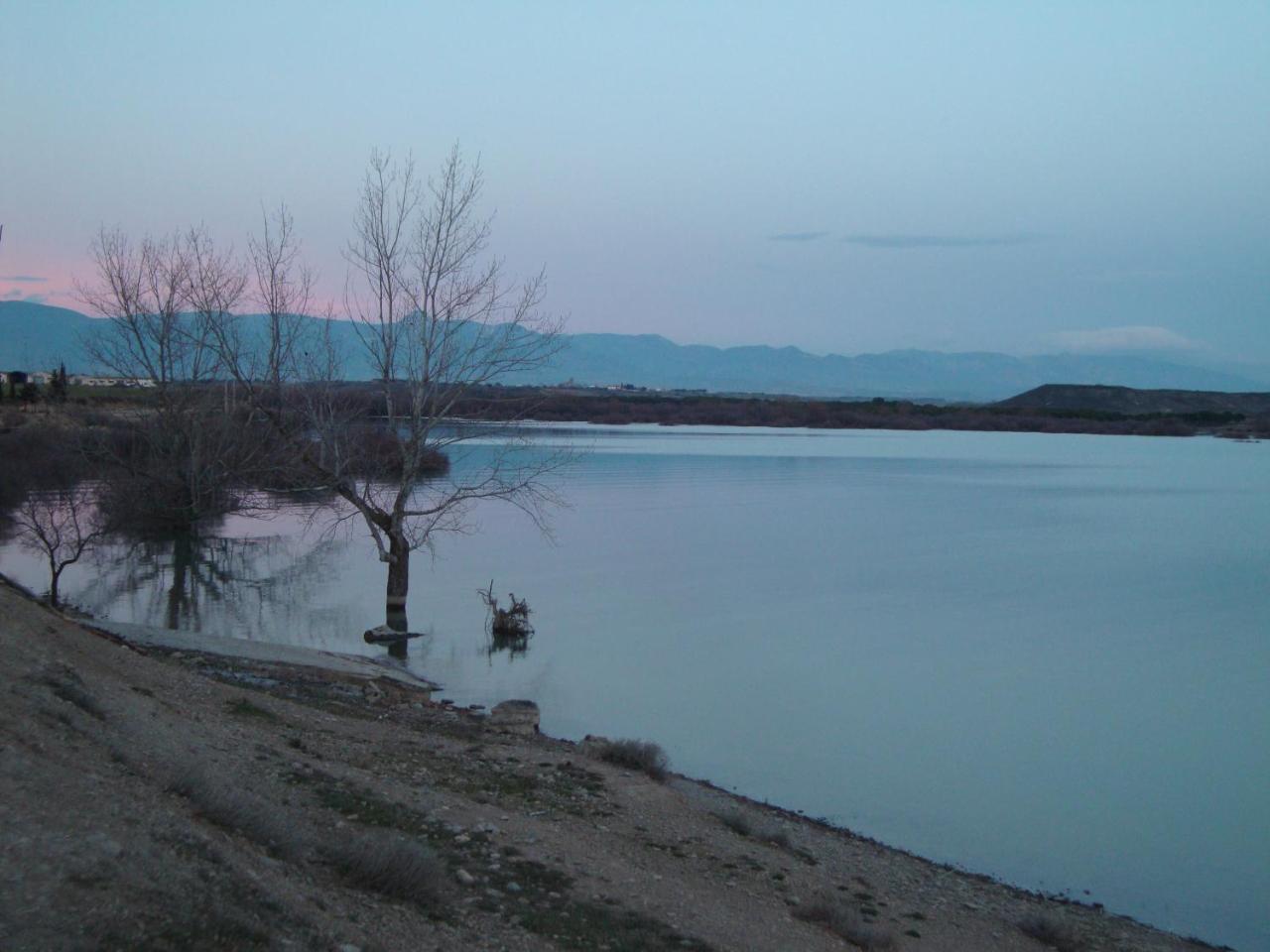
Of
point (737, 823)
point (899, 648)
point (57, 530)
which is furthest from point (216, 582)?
point (737, 823)

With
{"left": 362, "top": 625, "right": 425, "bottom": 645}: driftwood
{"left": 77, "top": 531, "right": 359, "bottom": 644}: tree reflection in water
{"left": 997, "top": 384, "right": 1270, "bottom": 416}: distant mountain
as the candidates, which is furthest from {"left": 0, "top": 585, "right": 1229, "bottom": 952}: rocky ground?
{"left": 997, "top": 384, "right": 1270, "bottom": 416}: distant mountain

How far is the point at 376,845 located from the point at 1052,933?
479cm

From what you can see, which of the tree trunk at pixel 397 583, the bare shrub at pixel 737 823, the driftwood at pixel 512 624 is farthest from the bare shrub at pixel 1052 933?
the tree trunk at pixel 397 583

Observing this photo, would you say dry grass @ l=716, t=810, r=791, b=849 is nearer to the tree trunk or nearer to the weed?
the weed

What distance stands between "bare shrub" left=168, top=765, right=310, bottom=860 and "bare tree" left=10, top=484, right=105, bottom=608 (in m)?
11.1

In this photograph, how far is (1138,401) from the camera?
4754 inches

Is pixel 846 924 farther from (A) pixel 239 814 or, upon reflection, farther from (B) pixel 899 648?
(B) pixel 899 648

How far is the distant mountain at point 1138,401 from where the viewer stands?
384 feet

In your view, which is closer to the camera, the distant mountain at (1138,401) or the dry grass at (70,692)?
the dry grass at (70,692)

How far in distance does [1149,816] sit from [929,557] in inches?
648

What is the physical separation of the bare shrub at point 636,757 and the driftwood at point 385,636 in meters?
7.49

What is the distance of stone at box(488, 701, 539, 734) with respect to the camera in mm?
12211

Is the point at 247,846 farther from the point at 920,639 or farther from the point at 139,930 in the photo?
the point at 920,639

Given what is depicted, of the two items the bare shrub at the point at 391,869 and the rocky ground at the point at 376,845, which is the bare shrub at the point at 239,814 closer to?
the rocky ground at the point at 376,845
